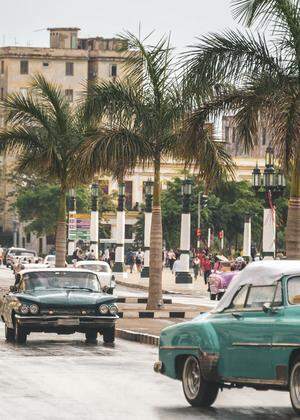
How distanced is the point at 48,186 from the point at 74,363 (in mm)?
118492

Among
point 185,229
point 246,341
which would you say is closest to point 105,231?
point 185,229

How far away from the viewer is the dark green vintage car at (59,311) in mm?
28250

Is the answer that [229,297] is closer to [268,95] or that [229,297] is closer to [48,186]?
[268,95]

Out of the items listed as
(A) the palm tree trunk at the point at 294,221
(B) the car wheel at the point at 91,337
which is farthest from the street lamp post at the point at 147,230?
(A) the palm tree trunk at the point at 294,221

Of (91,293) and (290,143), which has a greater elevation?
(290,143)

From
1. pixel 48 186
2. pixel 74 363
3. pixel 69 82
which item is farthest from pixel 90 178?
pixel 69 82

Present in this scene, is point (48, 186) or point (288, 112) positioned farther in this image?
point (48, 186)

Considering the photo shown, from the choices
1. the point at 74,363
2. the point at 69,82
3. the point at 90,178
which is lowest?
the point at 74,363

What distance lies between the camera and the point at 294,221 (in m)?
29.4

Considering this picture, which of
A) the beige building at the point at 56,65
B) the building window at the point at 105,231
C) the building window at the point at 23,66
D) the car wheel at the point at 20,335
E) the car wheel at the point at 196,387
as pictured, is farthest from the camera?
the building window at the point at 23,66

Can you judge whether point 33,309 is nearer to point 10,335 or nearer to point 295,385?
point 10,335

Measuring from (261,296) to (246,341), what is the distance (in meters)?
0.60

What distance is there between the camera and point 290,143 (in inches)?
1158

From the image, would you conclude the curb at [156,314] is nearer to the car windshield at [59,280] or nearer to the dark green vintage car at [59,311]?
the car windshield at [59,280]
